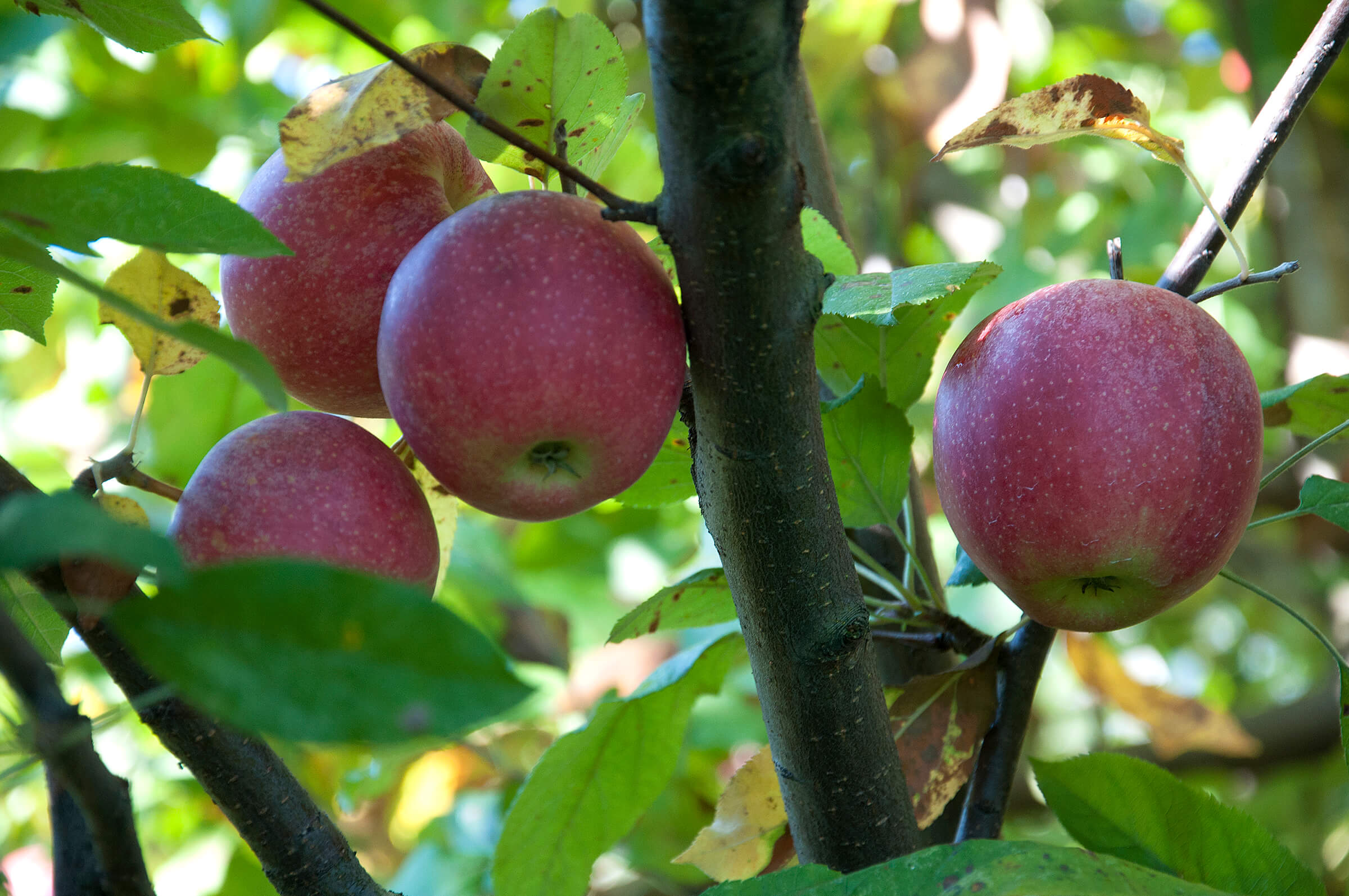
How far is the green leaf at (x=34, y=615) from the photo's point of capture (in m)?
0.58

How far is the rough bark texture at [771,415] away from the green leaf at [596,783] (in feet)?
0.70

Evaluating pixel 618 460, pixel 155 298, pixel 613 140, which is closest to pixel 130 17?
pixel 155 298

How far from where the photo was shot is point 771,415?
500 mm

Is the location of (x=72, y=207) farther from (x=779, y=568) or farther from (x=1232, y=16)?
(x=1232, y=16)

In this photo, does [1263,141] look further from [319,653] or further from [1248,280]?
[319,653]

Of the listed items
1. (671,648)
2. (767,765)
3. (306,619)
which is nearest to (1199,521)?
(767,765)

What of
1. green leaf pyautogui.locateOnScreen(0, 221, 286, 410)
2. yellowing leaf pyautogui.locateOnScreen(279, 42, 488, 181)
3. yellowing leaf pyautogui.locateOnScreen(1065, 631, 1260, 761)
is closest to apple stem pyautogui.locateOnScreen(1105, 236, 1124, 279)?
yellowing leaf pyautogui.locateOnScreen(279, 42, 488, 181)

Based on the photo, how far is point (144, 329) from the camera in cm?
67

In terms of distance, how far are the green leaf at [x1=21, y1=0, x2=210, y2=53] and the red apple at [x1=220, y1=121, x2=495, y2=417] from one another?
3.7 inches

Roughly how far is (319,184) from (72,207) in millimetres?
152

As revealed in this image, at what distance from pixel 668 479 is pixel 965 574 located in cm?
27

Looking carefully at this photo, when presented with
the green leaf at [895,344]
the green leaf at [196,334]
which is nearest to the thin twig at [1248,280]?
the green leaf at [895,344]

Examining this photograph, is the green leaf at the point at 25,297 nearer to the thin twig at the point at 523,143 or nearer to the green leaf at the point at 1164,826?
the thin twig at the point at 523,143

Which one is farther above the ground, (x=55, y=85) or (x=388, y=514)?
(x=55, y=85)
